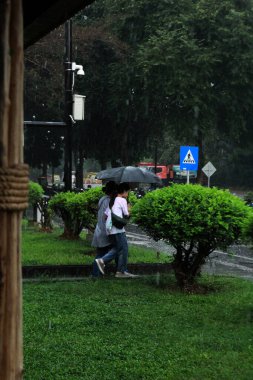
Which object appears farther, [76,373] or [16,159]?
[76,373]

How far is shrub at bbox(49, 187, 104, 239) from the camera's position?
1337cm

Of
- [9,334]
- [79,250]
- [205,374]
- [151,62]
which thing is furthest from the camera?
[151,62]

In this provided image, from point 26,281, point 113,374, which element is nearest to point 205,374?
point 113,374

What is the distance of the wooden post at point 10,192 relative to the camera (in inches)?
80.7

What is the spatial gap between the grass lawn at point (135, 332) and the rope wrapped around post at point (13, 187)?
112 inches

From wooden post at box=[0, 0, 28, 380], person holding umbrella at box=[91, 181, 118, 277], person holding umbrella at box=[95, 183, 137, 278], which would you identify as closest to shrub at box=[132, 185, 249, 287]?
person holding umbrella at box=[95, 183, 137, 278]

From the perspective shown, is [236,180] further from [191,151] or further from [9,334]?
[9,334]

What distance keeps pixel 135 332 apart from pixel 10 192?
4298mm

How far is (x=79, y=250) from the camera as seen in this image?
521 inches

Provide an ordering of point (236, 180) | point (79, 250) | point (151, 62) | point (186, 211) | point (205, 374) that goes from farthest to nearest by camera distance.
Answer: point (236, 180) → point (151, 62) → point (79, 250) → point (186, 211) → point (205, 374)

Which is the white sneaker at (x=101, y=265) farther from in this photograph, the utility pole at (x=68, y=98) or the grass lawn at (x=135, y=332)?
the utility pole at (x=68, y=98)

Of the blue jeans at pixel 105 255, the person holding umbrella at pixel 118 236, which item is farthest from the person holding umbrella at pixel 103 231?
the person holding umbrella at pixel 118 236

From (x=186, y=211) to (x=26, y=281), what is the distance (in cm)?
263

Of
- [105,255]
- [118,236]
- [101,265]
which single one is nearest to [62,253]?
[105,255]
